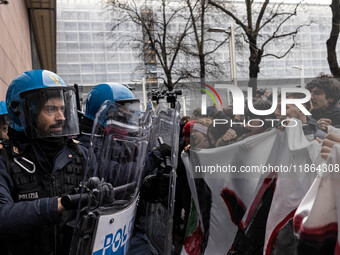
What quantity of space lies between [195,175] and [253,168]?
24.9 inches

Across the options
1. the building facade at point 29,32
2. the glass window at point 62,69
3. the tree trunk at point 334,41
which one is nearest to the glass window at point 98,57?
the glass window at point 62,69

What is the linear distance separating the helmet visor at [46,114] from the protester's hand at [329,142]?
4.04ft

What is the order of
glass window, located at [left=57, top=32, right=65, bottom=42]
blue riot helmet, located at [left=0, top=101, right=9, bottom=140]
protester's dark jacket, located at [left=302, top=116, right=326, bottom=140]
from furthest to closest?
1. glass window, located at [left=57, top=32, right=65, bottom=42]
2. blue riot helmet, located at [left=0, top=101, right=9, bottom=140]
3. protester's dark jacket, located at [left=302, top=116, right=326, bottom=140]

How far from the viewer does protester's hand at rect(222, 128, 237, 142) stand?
117 inches

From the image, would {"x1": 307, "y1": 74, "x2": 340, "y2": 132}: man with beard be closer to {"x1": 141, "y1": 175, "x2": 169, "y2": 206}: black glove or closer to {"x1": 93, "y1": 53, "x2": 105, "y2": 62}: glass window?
{"x1": 141, "y1": 175, "x2": 169, "y2": 206}: black glove

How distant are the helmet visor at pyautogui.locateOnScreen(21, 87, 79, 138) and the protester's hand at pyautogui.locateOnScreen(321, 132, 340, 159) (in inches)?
48.5

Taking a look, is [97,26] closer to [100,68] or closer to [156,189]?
[100,68]

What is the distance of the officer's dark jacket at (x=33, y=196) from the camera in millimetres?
1467

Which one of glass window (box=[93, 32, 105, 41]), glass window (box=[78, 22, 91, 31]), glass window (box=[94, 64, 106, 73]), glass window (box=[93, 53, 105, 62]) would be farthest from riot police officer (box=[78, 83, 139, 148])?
glass window (box=[94, 64, 106, 73])

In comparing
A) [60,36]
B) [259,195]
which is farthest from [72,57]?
[259,195]

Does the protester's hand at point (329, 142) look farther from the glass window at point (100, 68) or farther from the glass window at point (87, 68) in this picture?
the glass window at point (100, 68)

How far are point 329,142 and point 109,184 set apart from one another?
1023 mm

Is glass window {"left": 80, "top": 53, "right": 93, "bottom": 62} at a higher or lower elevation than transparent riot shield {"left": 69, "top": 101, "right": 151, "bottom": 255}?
higher

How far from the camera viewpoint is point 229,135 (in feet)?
9.84
